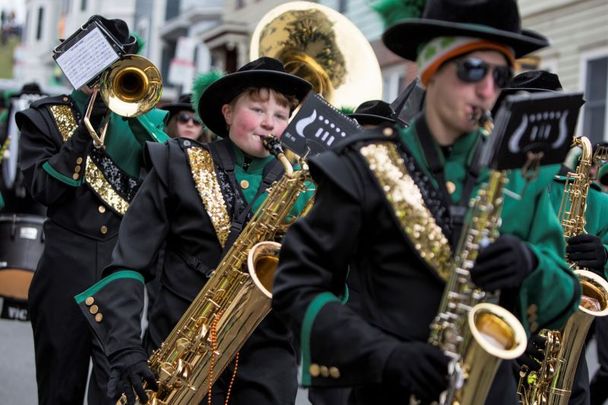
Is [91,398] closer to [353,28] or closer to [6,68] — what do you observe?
[353,28]

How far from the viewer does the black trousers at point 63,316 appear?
6.16m

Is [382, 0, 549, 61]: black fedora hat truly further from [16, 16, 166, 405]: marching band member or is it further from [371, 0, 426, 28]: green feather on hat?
[371, 0, 426, 28]: green feather on hat

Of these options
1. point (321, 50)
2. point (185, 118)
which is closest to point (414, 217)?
point (321, 50)

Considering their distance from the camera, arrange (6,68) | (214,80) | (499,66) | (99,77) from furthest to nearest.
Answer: (6,68) → (99,77) → (214,80) → (499,66)

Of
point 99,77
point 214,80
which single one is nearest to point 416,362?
point 214,80

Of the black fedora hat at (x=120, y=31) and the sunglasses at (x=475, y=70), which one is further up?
the black fedora hat at (x=120, y=31)

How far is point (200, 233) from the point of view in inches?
199

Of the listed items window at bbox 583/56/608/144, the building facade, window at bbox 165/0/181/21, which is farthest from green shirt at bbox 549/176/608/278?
window at bbox 165/0/181/21

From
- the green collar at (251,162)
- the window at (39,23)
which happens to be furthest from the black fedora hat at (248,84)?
the window at (39,23)

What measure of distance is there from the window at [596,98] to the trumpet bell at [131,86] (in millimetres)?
13080

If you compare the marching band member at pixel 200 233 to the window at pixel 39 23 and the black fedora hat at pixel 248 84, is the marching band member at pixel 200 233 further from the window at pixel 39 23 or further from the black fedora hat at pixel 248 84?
the window at pixel 39 23

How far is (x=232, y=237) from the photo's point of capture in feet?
16.4

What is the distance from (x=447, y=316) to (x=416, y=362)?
7.0 inches

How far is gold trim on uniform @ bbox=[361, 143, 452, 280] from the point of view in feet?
11.4
